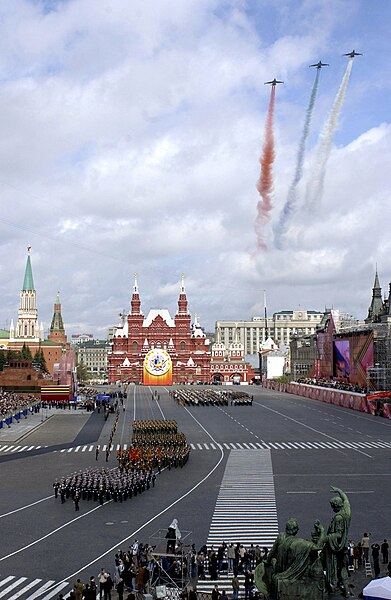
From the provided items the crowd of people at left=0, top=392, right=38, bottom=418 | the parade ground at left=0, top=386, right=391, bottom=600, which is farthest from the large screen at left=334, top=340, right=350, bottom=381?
the crowd of people at left=0, top=392, right=38, bottom=418

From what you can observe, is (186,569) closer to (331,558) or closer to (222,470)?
(331,558)

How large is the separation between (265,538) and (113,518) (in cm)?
721

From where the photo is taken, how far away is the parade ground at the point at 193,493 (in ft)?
82.2

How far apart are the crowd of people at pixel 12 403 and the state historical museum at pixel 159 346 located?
66.9 metres

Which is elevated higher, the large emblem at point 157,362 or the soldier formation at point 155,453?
the large emblem at point 157,362

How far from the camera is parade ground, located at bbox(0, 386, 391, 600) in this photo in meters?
25.1

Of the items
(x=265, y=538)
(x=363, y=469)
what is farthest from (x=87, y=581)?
(x=363, y=469)

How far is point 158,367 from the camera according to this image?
523 ft

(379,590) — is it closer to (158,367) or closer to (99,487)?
(99,487)

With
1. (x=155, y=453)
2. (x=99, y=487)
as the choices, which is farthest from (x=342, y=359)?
(x=99, y=487)

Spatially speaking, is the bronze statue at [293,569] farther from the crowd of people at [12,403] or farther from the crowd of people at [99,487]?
the crowd of people at [12,403]

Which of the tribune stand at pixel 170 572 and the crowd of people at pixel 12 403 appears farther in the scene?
the crowd of people at pixel 12 403

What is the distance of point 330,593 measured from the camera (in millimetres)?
17188

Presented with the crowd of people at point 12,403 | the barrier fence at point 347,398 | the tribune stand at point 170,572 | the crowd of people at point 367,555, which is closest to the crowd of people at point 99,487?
the tribune stand at point 170,572
